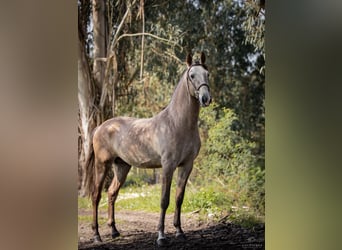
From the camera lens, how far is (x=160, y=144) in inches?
143

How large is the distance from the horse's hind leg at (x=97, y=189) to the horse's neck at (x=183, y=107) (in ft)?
2.03

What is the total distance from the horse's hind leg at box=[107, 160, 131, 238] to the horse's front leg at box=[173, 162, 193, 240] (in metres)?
0.38

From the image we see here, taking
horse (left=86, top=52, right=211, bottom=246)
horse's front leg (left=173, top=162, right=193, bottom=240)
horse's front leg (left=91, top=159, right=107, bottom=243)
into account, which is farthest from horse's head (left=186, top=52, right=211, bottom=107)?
horse's front leg (left=91, top=159, right=107, bottom=243)

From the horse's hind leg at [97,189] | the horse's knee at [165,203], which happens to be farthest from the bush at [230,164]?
the horse's hind leg at [97,189]

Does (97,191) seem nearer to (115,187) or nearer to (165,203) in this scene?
(115,187)

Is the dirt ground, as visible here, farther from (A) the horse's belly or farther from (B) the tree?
(B) the tree

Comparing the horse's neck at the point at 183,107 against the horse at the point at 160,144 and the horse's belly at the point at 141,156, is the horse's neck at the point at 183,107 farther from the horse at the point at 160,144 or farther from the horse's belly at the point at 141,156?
the horse's belly at the point at 141,156
